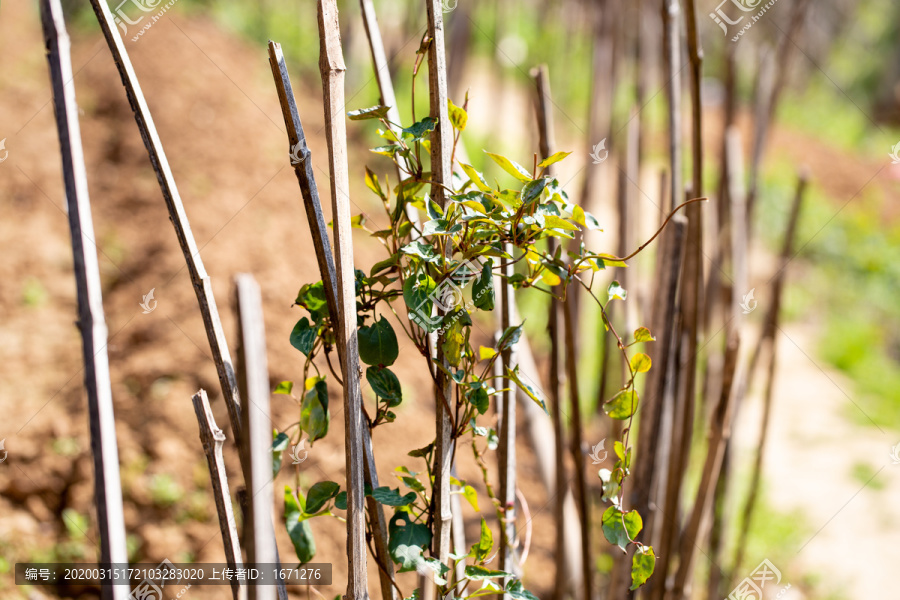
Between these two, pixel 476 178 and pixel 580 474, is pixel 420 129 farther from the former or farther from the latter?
pixel 580 474

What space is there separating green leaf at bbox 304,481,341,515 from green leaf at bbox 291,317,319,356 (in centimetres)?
12

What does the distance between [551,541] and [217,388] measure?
93cm

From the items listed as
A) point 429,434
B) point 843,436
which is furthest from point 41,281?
point 843,436

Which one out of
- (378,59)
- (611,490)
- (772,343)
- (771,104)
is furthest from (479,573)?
(771,104)

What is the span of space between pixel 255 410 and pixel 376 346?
0.55ft

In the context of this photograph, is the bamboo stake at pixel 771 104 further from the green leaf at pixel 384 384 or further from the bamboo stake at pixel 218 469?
the bamboo stake at pixel 218 469

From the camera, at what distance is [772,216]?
4.18 m

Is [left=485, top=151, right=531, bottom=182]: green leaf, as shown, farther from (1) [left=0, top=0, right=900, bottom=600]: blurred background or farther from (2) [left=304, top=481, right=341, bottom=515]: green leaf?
(1) [left=0, top=0, right=900, bottom=600]: blurred background

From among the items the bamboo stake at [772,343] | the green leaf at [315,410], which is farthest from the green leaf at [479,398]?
the bamboo stake at [772,343]

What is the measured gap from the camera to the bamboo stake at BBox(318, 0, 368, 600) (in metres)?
0.42

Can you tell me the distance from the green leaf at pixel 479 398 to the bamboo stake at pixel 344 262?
91 mm

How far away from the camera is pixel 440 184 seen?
1.52 feet

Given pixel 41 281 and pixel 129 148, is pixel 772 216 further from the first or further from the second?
pixel 41 281

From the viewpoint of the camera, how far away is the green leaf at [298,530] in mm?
528
